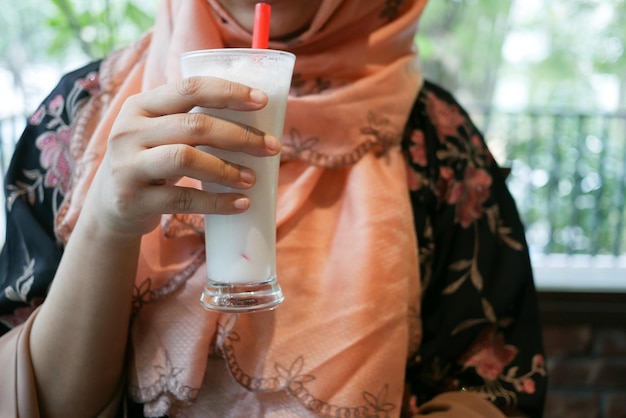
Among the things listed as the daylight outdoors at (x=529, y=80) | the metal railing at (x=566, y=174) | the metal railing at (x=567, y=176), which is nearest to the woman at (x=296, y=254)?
the daylight outdoors at (x=529, y=80)

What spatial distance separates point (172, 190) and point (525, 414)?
2.70 ft

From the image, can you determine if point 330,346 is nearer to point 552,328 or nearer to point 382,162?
point 382,162

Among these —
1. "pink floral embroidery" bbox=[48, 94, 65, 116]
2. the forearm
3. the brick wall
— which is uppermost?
"pink floral embroidery" bbox=[48, 94, 65, 116]

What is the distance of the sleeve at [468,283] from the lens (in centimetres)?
121

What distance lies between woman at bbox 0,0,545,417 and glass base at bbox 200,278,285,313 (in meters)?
0.12

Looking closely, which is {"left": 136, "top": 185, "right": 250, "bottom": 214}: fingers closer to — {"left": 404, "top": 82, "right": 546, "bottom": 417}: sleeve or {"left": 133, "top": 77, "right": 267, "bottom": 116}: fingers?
{"left": 133, "top": 77, "right": 267, "bottom": 116}: fingers

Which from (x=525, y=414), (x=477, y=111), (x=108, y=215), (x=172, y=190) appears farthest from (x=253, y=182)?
(x=477, y=111)

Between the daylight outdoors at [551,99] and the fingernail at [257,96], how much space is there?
2.35m

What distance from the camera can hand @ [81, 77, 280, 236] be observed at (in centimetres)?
75

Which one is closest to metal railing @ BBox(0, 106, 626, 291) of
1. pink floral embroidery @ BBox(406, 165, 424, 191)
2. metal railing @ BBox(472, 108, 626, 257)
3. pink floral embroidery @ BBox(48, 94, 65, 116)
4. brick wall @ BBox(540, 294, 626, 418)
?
metal railing @ BBox(472, 108, 626, 257)

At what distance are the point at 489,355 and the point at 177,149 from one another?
775 mm

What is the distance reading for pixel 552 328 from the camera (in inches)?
74.4

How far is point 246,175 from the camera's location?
80 cm

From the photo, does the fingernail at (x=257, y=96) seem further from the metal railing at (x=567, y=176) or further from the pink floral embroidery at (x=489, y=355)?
the metal railing at (x=567, y=176)
